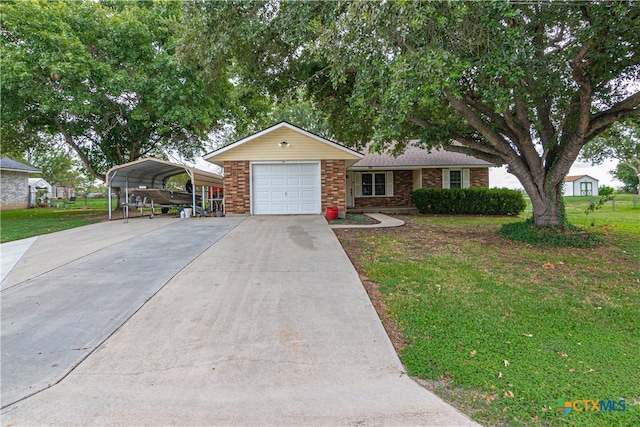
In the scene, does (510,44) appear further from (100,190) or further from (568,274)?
(100,190)

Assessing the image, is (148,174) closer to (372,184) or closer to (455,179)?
(372,184)

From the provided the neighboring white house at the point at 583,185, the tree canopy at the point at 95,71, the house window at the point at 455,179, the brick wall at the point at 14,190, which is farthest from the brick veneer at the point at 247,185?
the neighboring white house at the point at 583,185

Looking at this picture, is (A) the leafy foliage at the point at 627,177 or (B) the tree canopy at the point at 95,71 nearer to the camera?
(B) the tree canopy at the point at 95,71

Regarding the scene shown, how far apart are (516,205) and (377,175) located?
6947 millimetres

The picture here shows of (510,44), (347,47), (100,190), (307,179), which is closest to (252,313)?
(347,47)

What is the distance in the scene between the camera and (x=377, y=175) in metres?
18.4

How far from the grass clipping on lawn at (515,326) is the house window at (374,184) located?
1159 centimetres

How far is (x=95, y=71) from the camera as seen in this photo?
41.1 feet

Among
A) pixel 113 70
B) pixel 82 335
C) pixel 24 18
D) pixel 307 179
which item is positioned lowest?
pixel 82 335

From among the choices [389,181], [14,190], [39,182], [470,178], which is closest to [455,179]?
[470,178]

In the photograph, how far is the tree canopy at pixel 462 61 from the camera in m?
5.34

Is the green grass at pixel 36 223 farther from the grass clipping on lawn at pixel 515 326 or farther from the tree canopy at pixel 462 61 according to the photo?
the grass clipping on lawn at pixel 515 326

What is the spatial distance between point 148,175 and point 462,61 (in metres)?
15.2

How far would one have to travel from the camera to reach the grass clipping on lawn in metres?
2.37
